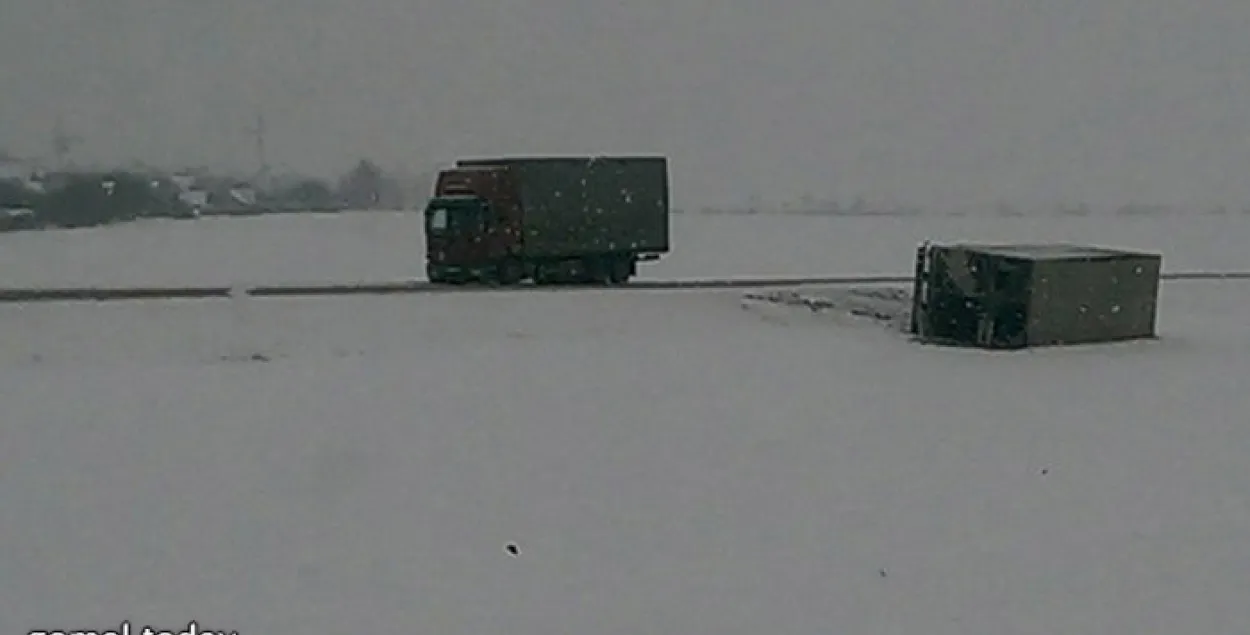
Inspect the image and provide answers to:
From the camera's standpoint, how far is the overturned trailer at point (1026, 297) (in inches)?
1010

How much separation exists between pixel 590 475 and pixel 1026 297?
1476cm

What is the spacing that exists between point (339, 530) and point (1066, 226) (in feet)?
199

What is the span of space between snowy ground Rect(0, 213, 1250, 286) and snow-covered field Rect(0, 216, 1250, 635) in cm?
1227

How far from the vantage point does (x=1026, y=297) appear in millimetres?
→ 25531

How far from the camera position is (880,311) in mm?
29875

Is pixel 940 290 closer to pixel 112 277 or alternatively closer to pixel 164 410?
pixel 164 410

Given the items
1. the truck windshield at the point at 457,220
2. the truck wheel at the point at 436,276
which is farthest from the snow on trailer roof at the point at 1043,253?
the truck wheel at the point at 436,276

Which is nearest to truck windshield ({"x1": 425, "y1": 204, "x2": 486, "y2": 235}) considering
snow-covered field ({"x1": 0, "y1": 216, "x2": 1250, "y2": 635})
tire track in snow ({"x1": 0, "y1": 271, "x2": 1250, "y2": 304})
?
tire track in snow ({"x1": 0, "y1": 271, "x2": 1250, "y2": 304})

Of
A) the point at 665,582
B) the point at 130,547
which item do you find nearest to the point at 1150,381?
the point at 665,582

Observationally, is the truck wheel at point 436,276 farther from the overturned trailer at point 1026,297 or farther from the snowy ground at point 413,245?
the overturned trailer at point 1026,297

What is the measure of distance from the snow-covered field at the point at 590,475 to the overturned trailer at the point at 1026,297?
90cm

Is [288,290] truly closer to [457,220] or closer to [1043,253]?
[457,220]

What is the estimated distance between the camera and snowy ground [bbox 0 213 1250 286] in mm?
36562

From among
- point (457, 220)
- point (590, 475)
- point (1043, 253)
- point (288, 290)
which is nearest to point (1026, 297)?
point (1043, 253)
